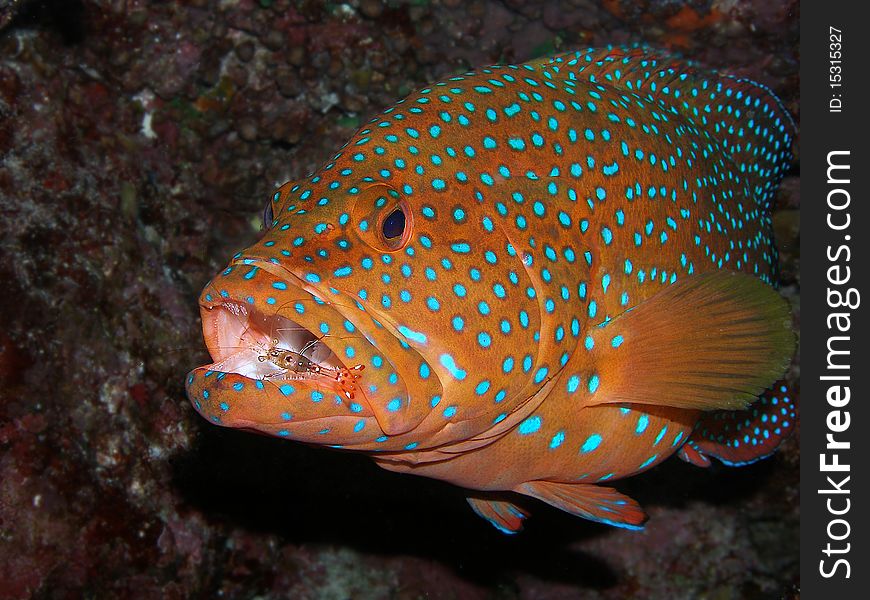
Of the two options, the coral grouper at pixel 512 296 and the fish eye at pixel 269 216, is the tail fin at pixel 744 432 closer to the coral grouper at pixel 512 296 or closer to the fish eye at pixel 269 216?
the coral grouper at pixel 512 296

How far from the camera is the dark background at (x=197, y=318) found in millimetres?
3859

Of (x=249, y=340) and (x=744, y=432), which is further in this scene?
(x=744, y=432)

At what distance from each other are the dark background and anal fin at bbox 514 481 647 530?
2.12 meters

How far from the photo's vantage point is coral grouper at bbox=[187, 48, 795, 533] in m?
2.42

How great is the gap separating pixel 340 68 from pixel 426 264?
343cm

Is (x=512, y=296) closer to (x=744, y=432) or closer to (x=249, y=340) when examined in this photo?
(x=249, y=340)

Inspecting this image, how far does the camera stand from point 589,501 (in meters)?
3.45

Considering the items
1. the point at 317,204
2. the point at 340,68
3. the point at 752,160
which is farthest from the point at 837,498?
the point at 340,68

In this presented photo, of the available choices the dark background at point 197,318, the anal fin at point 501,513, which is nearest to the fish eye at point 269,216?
the dark background at point 197,318

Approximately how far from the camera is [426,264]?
2.65m

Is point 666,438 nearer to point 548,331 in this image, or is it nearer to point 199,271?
point 548,331

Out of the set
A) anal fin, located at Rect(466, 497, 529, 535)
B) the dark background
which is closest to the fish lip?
anal fin, located at Rect(466, 497, 529, 535)

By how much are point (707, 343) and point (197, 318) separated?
11.6 ft

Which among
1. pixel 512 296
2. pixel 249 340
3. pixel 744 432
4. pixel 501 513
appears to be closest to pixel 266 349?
pixel 249 340
